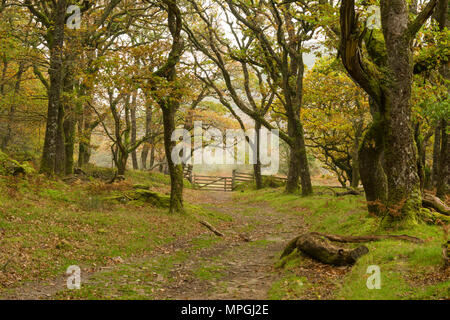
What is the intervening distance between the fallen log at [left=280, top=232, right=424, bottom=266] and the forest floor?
0.22 m

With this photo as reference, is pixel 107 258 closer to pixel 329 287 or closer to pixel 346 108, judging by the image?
pixel 329 287

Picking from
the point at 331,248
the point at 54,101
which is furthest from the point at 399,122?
the point at 54,101

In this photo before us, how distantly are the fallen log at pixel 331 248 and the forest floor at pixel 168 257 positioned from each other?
0.22 meters

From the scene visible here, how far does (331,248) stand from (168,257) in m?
4.45

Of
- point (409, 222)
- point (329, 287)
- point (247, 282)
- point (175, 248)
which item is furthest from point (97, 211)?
point (409, 222)

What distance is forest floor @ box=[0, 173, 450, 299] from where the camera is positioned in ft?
21.0

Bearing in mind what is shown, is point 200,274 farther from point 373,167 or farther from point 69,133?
point 69,133

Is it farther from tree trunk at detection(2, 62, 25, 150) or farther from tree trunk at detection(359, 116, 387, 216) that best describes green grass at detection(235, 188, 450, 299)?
tree trunk at detection(2, 62, 25, 150)

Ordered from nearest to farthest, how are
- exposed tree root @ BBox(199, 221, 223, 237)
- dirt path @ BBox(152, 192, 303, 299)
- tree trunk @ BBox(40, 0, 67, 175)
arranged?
dirt path @ BBox(152, 192, 303, 299) → exposed tree root @ BBox(199, 221, 223, 237) → tree trunk @ BBox(40, 0, 67, 175)

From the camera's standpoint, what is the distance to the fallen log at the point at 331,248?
24.5 feet

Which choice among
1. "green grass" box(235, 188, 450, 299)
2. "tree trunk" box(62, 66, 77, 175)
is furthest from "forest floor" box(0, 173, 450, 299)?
"tree trunk" box(62, 66, 77, 175)

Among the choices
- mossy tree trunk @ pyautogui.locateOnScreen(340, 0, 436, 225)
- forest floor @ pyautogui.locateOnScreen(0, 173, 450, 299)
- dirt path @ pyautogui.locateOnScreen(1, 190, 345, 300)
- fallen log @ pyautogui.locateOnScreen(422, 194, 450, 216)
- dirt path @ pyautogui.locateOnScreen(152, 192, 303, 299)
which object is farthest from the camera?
fallen log @ pyautogui.locateOnScreen(422, 194, 450, 216)

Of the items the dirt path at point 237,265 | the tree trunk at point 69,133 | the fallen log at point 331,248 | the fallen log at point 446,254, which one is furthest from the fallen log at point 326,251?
the tree trunk at point 69,133

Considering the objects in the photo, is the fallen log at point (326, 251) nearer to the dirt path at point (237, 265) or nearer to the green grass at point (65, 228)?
the dirt path at point (237, 265)
